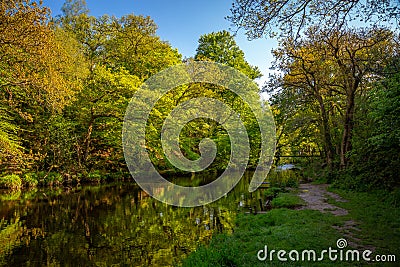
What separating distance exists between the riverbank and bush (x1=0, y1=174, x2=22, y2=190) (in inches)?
562

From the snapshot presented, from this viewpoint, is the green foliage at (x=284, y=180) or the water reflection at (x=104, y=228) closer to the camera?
the water reflection at (x=104, y=228)

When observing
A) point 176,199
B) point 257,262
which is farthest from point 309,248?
point 176,199

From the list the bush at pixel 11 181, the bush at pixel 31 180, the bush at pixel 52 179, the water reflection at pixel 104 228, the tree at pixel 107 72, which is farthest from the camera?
the tree at pixel 107 72

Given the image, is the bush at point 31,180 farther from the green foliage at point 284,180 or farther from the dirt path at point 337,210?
the dirt path at point 337,210

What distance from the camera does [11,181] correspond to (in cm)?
1747

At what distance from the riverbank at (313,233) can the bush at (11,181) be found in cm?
1427

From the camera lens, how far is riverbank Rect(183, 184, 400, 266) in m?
5.39

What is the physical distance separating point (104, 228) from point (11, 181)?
37.0ft

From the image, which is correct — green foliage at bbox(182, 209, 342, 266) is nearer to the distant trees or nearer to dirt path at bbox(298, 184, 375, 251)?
dirt path at bbox(298, 184, 375, 251)

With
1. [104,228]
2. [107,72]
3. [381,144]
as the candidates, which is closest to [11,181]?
[107,72]

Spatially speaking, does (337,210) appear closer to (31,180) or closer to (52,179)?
(52,179)

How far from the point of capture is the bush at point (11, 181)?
17.4m

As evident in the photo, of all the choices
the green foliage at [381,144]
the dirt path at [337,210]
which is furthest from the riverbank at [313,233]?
the green foliage at [381,144]

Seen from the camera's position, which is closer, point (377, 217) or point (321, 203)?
point (377, 217)
